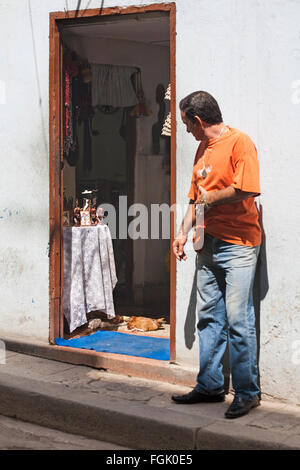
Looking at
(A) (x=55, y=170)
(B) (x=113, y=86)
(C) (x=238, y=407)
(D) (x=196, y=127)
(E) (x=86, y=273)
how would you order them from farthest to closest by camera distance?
(B) (x=113, y=86)
(E) (x=86, y=273)
(A) (x=55, y=170)
(D) (x=196, y=127)
(C) (x=238, y=407)

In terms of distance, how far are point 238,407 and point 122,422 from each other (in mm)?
728

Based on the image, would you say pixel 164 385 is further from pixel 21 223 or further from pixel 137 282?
pixel 137 282

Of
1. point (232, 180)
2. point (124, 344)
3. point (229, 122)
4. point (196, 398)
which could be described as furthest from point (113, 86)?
point (196, 398)

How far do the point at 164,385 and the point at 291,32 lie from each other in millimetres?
2625

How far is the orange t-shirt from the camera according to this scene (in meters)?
4.00

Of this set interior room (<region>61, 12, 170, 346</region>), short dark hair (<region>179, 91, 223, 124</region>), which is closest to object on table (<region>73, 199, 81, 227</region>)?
interior room (<region>61, 12, 170, 346</region>)

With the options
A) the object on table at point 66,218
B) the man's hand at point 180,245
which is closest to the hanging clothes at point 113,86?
the object on table at point 66,218

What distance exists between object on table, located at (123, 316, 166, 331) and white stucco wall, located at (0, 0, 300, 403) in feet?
3.34

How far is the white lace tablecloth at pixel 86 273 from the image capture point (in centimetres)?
605

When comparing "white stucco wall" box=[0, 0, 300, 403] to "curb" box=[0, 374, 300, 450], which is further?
"white stucco wall" box=[0, 0, 300, 403]

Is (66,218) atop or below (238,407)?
atop

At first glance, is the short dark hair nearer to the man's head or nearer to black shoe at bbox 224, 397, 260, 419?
the man's head

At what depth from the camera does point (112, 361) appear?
517 cm

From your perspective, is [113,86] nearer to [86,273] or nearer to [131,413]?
[86,273]
